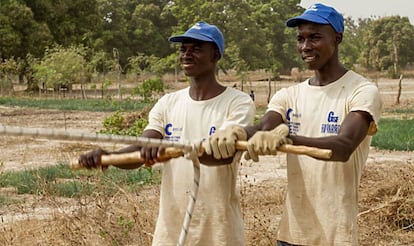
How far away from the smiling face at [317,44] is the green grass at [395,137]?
9.96 meters

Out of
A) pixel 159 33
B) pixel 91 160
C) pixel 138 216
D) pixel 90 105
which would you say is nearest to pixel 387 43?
pixel 159 33

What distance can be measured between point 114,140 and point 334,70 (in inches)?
44.6

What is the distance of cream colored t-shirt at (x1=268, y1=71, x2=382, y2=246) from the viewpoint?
8.54 feet

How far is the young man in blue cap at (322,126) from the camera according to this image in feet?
8.54

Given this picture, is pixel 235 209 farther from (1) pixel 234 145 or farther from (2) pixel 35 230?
(2) pixel 35 230

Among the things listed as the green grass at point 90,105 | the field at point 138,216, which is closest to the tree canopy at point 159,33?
the green grass at point 90,105

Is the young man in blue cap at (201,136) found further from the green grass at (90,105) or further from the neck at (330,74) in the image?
the green grass at (90,105)

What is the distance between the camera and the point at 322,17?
2633 millimetres

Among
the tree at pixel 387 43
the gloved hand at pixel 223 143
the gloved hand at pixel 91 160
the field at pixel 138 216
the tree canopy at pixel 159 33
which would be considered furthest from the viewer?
the tree at pixel 387 43

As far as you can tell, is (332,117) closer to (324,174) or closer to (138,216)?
(324,174)

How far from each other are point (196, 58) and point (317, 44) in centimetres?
49

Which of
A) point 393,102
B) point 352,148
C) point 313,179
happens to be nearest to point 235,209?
point 313,179

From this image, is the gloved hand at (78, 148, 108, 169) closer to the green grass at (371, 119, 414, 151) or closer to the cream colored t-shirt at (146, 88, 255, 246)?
the cream colored t-shirt at (146, 88, 255, 246)

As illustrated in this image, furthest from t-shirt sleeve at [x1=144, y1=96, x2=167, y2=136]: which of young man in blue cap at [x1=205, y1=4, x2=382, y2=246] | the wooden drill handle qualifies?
the wooden drill handle
